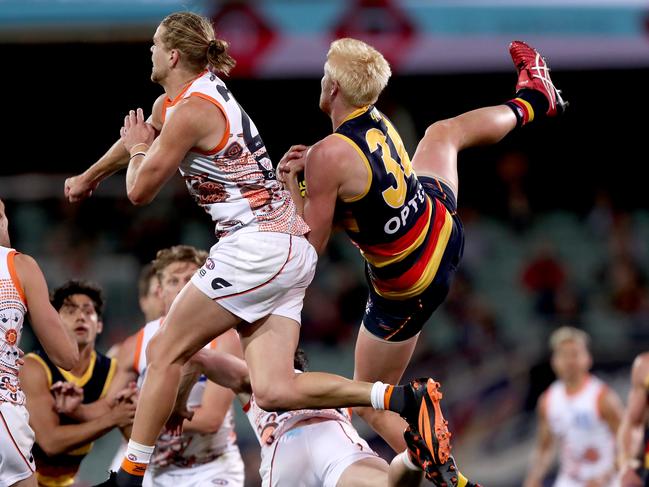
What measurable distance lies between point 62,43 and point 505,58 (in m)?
4.84

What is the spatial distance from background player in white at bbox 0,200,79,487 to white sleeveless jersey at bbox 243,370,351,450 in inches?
41.5

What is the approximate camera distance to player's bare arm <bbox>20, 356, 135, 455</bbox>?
551cm

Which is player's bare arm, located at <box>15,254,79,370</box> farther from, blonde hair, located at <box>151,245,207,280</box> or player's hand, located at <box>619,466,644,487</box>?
player's hand, located at <box>619,466,644,487</box>

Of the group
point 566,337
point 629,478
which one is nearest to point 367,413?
point 629,478

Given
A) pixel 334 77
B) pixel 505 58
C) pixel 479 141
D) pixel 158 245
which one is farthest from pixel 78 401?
pixel 505 58

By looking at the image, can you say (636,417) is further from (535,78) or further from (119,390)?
(119,390)

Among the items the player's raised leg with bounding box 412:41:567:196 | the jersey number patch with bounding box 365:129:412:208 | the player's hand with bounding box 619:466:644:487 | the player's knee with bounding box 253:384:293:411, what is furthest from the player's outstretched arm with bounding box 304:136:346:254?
the player's hand with bounding box 619:466:644:487

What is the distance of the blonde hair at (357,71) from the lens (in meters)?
5.00

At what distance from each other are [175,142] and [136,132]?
18.7 inches

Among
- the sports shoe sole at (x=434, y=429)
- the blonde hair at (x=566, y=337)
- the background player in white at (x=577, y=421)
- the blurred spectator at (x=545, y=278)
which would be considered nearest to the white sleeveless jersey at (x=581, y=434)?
the background player in white at (x=577, y=421)

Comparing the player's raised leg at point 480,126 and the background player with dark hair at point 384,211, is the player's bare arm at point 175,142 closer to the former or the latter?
the background player with dark hair at point 384,211

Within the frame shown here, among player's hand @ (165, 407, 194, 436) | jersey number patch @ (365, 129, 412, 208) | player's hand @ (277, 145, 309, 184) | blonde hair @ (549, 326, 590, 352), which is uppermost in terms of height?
blonde hair @ (549, 326, 590, 352)

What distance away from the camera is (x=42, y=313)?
4633 mm

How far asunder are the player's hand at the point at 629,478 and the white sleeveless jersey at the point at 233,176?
389cm
